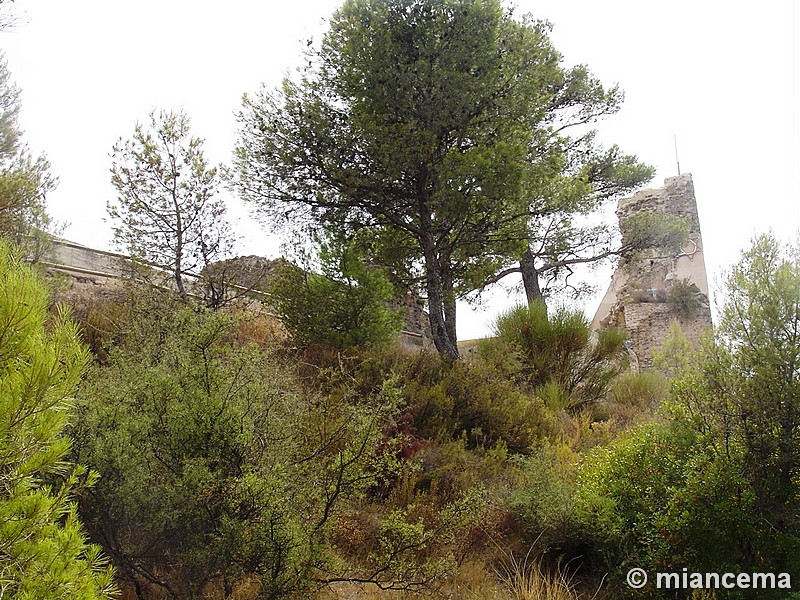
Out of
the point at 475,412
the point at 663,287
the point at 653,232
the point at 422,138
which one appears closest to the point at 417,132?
the point at 422,138

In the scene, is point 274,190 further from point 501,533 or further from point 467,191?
point 501,533

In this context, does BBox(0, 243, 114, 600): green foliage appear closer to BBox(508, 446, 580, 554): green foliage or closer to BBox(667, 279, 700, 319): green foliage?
BBox(508, 446, 580, 554): green foliage

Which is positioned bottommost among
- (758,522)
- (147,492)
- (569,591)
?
(569,591)

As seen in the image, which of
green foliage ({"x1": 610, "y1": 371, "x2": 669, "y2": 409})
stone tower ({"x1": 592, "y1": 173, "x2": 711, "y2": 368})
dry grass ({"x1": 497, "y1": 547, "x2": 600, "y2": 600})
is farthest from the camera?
stone tower ({"x1": 592, "y1": 173, "x2": 711, "y2": 368})

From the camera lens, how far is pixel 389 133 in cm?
897

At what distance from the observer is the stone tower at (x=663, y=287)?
14.8 meters

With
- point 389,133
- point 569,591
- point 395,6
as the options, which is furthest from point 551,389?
point 395,6

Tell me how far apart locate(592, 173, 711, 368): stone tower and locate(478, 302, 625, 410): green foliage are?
394cm

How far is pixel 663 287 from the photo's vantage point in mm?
15188

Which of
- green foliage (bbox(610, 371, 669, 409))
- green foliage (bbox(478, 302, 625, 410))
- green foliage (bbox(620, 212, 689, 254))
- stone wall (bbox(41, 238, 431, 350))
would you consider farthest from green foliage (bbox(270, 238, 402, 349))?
green foliage (bbox(620, 212, 689, 254))

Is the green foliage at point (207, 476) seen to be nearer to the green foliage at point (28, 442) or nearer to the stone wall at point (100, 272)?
the green foliage at point (28, 442)

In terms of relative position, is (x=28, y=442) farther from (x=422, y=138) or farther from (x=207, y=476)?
(x=422, y=138)

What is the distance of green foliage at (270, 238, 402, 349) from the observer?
8641mm

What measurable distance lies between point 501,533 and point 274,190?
6.39m
